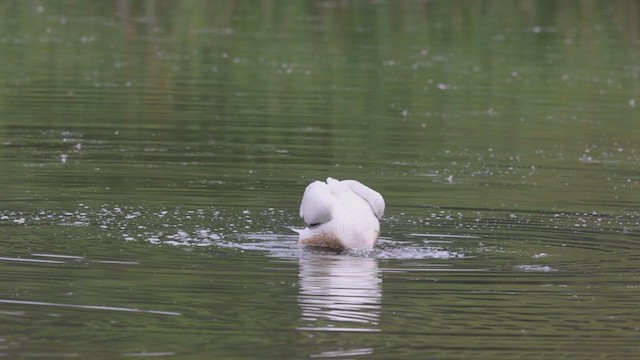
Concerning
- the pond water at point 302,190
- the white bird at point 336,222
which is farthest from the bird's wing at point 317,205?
the pond water at point 302,190

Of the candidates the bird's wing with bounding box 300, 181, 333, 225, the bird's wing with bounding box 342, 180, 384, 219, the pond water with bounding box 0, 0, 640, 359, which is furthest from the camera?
the bird's wing with bounding box 342, 180, 384, 219

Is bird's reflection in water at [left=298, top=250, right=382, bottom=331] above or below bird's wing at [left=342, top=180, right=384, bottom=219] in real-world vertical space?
below

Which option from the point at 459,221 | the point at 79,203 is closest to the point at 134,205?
the point at 79,203

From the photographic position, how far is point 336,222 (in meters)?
12.0

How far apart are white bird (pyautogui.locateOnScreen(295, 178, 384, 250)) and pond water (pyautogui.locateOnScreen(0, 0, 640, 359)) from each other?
0.11 meters

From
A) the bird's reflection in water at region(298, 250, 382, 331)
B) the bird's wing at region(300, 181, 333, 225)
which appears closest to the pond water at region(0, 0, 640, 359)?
the bird's reflection in water at region(298, 250, 382, 331)

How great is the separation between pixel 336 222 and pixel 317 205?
189mm

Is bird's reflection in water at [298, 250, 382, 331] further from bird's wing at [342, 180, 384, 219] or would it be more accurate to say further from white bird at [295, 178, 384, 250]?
bird's wing at [342, 180, 384, 219]

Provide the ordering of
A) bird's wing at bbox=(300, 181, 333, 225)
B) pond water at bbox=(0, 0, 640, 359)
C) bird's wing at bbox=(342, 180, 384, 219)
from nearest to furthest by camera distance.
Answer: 1. pond water at bbox=(0, 0, 640, 359)
2. bird's wing at bbox=(300, 181, 333, 225)
3. bird's wing at bbox=(342, 180, 384, 219)

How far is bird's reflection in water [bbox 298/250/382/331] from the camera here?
962cm

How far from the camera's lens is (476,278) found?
11.1m

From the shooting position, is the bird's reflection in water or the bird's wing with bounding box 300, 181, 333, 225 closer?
the bird's reflection in water

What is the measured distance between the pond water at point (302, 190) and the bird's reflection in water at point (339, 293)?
0.10 feet

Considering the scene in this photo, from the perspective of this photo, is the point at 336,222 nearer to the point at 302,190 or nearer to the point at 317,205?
the point at 317,205
